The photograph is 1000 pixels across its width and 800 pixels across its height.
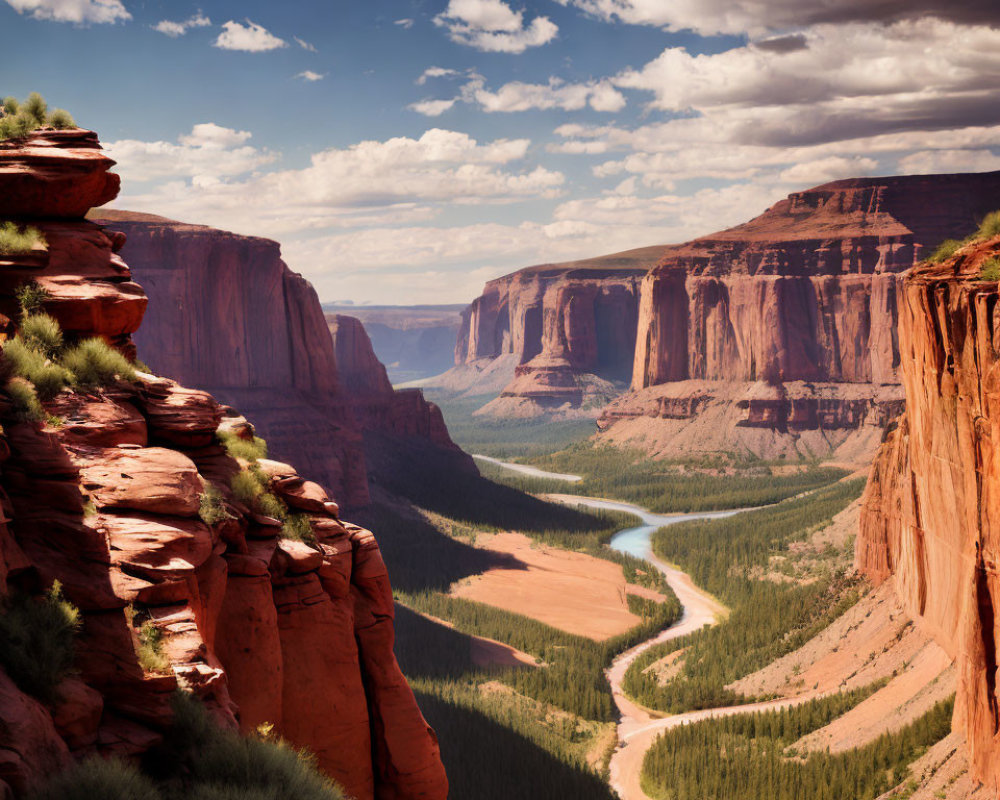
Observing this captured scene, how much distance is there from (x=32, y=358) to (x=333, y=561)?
737 centimetres

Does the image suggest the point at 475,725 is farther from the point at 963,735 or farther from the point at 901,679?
the point at 963,735

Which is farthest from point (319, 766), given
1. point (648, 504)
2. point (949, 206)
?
point (949, 206)

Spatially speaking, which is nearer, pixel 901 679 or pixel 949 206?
pixel 901 679

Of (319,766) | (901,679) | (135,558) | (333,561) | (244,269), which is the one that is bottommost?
(901,679)

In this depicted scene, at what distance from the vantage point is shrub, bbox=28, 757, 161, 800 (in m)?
11.2

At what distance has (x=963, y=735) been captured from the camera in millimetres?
35000

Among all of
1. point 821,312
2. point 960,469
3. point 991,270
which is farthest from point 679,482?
point 991,270

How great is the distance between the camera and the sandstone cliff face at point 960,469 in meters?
30.2

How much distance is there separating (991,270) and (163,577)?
26384 millimetres

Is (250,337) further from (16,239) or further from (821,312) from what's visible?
(821,312)

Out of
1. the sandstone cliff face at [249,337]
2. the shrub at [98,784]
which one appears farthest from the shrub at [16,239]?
the sandstone cliff face at [249,337]

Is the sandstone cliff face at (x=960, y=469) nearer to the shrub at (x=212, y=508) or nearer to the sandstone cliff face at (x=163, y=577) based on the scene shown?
the sandstone cliff face at (x=163, y=577)

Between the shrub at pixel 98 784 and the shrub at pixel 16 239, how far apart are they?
430 inches

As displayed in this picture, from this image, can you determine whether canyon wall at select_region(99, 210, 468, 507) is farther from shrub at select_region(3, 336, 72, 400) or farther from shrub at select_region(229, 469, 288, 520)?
shrub at select_region(3, 336, 72, 400)
